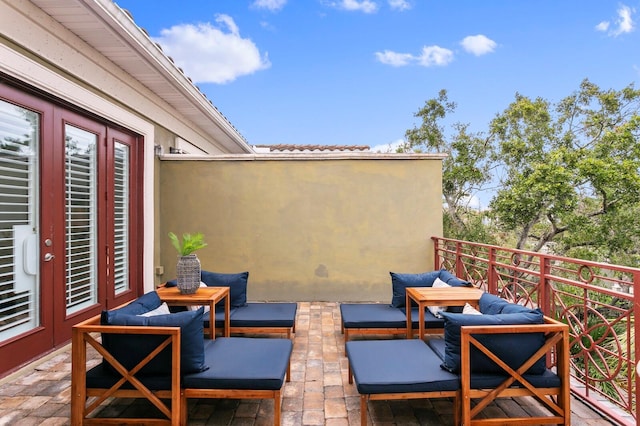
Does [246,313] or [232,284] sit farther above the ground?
[232,284]

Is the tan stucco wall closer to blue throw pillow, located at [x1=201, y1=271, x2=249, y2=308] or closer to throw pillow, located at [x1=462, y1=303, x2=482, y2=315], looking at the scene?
blue throw pillow, located at [x1=201, y1=271, x2=249, y2=308]

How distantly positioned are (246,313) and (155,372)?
1.67 metres

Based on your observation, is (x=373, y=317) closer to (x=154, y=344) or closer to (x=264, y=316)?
(x=264, y=316)

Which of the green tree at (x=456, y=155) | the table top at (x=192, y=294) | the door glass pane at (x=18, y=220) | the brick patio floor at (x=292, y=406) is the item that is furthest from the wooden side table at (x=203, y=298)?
the green tree at (x=456, y=155)

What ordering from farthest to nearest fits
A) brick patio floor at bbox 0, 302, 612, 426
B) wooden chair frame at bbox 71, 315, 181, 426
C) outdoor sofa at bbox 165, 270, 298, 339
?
1. outdoor sofa at bbox 165, 270, 298, 339
2. brick patio floor at bbox 0, 302, 612, 426
3. wooden chair frame at bbox 71, 315, 181, 426

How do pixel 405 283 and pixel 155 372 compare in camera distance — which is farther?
pixel 405 283

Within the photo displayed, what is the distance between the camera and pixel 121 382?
2.27 meters

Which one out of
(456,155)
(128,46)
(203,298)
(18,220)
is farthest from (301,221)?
(456,155)

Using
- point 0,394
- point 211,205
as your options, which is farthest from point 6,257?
point 211,205

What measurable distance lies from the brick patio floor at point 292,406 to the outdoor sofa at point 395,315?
21.6 inches

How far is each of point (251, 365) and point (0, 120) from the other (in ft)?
9.19

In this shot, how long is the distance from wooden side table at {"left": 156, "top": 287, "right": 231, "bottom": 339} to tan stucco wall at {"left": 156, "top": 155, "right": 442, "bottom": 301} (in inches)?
82.4

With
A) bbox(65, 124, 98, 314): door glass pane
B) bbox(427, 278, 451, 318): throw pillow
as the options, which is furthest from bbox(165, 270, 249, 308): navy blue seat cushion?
bbox(427, 278, 451, 318): throw pillow

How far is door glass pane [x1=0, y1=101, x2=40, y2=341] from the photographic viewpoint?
121 inches
